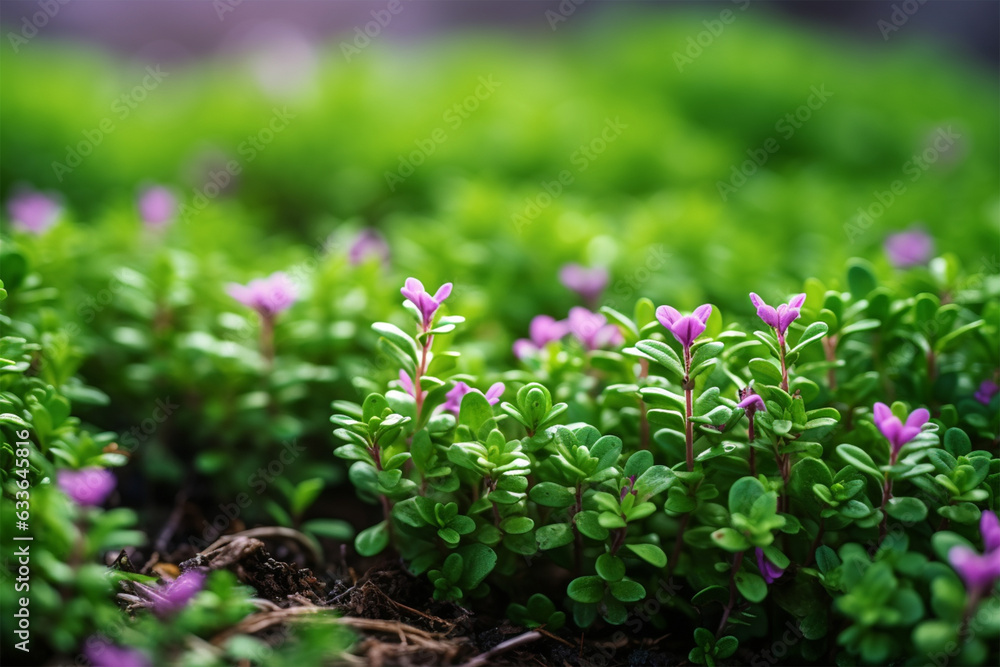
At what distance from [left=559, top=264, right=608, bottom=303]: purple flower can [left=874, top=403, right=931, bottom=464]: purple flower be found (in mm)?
893

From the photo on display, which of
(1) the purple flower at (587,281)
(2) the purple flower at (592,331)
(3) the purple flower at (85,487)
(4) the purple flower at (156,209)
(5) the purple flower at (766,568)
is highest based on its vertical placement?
(4) the purple flower at (156,209)

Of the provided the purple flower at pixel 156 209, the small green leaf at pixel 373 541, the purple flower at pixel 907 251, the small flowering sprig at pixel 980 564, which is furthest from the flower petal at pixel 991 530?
the purple flower at pixel 156 209

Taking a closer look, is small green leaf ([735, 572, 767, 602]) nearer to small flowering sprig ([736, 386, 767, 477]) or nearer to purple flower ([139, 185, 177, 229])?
small flowering sprig ([736, 386, 767, 477])

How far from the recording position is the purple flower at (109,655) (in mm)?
922

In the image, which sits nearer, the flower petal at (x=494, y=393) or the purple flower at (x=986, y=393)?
the flower petal at (x=494, y=393)

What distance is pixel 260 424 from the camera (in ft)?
5.55

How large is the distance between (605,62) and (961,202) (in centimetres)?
272

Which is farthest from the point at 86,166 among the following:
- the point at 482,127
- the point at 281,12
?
the point at 281,12

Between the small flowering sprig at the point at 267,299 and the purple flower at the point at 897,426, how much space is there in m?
1.19

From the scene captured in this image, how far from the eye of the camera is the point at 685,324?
1.20 meters

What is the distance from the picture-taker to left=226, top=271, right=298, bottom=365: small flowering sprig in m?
1.65

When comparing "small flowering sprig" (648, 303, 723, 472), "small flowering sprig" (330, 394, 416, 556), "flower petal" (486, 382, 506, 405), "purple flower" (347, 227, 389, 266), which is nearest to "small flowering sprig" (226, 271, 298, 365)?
"purple flower" (347, 227, 389, 266)

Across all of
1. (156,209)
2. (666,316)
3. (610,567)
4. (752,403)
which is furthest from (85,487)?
(156,209)

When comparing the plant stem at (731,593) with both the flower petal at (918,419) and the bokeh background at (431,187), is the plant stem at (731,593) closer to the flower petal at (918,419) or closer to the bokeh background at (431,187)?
the flower petal at (918,419)
